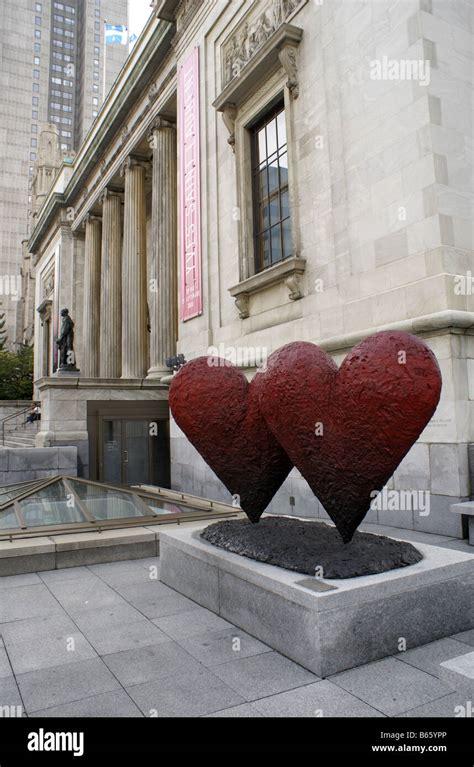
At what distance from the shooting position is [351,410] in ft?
15.0

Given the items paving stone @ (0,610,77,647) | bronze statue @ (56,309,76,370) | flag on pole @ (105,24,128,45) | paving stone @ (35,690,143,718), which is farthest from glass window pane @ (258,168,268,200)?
flag on pole @ (105,24,128,45)

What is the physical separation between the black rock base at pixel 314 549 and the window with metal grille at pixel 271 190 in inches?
392

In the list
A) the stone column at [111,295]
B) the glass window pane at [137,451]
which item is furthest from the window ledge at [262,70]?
the stone column at [111,295]

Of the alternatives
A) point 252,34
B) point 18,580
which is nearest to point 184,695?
point 18,580

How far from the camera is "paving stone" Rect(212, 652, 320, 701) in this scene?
12.2 feet

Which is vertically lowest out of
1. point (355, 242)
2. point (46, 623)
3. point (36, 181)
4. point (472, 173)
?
point (46, 623)

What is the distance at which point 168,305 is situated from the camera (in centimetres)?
2259

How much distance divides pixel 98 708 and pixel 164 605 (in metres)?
2.19

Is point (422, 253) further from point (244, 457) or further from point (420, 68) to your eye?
point (244, 457)

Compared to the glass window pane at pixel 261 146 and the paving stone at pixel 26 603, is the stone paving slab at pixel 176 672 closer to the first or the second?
the paving stone at pixel 26 603

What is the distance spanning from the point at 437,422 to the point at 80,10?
12993 centimetres

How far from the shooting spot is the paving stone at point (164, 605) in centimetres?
546

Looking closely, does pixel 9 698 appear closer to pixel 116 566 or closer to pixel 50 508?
pixel 116 566
